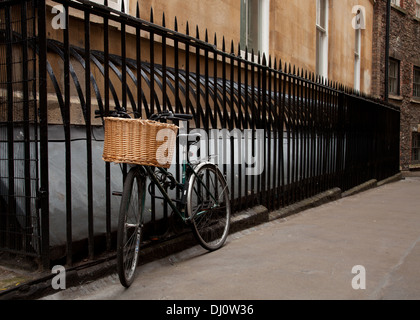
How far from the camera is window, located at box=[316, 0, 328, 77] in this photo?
512 inches

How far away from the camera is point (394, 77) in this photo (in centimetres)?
1903

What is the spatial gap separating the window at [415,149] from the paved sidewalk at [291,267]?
1536 cm

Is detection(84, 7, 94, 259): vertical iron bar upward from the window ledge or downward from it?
downward

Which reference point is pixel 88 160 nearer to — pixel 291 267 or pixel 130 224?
pixel 130 224

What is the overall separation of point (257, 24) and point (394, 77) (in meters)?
11.5

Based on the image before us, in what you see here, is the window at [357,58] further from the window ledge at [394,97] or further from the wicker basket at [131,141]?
the wicker basket at [131,141]

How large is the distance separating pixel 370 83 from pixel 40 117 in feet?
53.8

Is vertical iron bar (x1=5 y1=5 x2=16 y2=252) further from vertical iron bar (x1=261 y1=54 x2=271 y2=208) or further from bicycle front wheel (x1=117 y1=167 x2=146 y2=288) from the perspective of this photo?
vertical iron bar (x1=261 y1=54 x2=271 y2=208)

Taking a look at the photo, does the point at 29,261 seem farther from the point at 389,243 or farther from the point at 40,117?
the point at 389,243

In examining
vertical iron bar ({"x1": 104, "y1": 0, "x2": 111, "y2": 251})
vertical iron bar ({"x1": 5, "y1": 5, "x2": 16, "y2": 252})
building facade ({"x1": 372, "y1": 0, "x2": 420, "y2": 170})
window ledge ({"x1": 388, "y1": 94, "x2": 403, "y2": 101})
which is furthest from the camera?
window ledge ({"x1": 388, "y1": 94, "x2": 403, "y2": 101})

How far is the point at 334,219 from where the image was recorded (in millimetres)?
6473

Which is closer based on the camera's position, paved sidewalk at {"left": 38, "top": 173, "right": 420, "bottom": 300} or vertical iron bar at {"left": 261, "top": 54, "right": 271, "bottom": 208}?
paved sidewalk at {"left": 38, "top": 173, "right": 420, "bottom": 300}

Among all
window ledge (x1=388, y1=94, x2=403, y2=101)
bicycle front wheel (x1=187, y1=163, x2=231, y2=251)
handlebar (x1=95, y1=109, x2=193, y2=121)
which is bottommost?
bicycle front wheel (x1=187, y1=163, x2=231, y2=251)

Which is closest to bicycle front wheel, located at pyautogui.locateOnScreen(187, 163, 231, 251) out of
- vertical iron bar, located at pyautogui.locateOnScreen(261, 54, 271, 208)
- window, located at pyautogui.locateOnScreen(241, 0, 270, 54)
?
vertical iron bar, located at pyautogui.locateOnScreen(261, 54, 271, 208)
